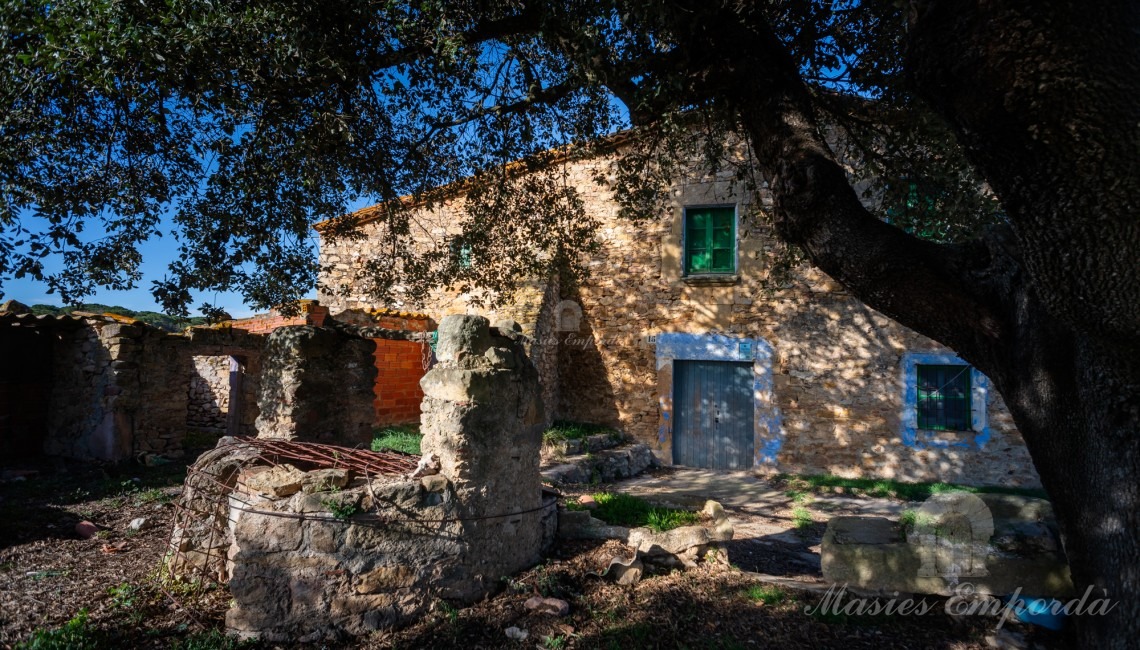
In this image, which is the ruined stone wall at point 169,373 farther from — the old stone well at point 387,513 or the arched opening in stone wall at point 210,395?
the old stone well at point 387,513

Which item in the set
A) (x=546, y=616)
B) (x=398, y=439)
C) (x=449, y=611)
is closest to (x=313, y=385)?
(x=449, y=611)

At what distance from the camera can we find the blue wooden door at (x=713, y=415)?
10.2 metres

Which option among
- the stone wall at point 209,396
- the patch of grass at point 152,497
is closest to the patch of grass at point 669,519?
the patch of grass at point 152,497

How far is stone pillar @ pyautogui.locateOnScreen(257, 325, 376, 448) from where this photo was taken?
5457mm

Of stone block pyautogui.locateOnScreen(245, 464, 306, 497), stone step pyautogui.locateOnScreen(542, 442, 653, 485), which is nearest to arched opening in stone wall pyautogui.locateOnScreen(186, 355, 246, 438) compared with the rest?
stone step pyautogui.locateOnScreen(542, 442, 653, 485)

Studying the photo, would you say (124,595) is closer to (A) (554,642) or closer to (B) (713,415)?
(A) (554,642)

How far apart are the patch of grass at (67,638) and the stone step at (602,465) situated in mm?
4897

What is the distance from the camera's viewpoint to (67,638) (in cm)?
325

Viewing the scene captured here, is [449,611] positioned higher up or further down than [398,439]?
further down

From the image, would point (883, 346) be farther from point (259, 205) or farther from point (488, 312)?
point (259, 205)

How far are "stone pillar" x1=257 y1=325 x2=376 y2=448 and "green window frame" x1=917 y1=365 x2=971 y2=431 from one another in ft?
28.8

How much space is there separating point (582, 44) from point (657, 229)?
6.84 metres

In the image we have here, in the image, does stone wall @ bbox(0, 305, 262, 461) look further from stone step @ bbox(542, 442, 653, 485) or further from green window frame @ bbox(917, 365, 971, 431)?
green window frame @ bbox(917, 365, 971, 431)

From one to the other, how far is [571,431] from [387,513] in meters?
6.46
